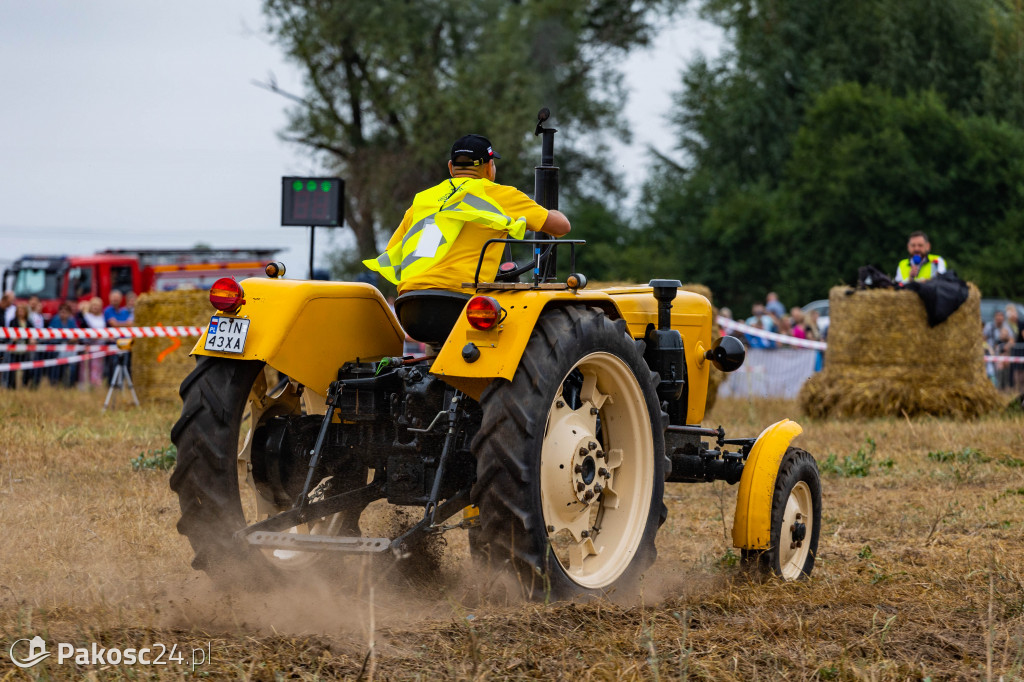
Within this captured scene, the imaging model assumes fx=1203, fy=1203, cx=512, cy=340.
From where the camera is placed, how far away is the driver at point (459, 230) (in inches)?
200

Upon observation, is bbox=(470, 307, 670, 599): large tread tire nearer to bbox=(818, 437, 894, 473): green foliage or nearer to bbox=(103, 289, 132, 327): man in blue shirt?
bbox=(818, 437, 894, 473): green foliage

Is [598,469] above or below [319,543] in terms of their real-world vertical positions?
above

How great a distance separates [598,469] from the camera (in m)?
5.04

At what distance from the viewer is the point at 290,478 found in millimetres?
5348

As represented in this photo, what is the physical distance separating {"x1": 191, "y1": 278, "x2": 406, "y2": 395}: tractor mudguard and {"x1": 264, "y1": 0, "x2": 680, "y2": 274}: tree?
2624 centimetres

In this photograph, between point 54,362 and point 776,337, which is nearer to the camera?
point 54,362

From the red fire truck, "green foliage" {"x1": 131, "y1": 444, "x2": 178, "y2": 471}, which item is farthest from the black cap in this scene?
the red fire truck

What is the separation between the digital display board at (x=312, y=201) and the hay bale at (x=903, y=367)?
26.4 ft

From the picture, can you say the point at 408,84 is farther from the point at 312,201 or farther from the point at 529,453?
the point at 529,453

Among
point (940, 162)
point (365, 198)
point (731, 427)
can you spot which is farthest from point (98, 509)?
point (940, 162)

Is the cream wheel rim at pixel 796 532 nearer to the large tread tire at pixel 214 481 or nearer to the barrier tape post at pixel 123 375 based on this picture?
the large tread tire at pixel 214 481

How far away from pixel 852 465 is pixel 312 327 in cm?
547

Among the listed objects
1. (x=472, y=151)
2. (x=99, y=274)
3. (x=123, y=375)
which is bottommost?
(x=123, y=375)

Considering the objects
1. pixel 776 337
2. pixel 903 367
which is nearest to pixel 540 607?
pixel 903 367
